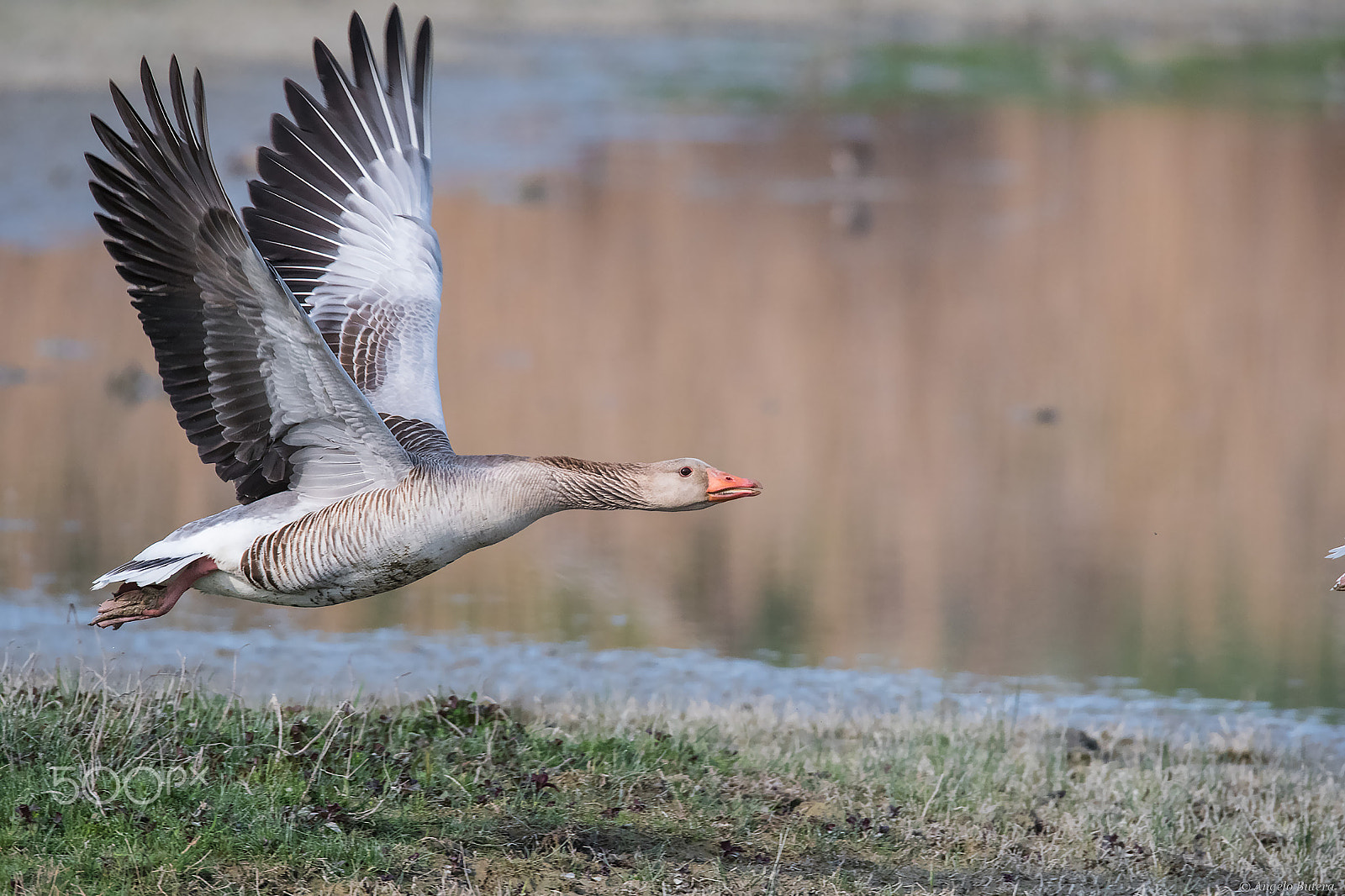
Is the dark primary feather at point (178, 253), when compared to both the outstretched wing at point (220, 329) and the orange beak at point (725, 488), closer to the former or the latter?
the outstretched wing at point (220, 329)

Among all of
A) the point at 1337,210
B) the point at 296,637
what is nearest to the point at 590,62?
the point at 1337,210

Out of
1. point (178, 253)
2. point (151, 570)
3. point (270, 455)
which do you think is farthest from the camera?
point (270, 455)

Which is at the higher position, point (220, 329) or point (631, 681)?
point (220, 329)

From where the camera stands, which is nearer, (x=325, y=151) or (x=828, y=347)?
(x=325, y=151)

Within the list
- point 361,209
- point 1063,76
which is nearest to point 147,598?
point 361,209

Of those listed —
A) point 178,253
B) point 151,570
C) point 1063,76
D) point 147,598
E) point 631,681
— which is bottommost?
point 631,681

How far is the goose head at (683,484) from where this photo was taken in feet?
20.1

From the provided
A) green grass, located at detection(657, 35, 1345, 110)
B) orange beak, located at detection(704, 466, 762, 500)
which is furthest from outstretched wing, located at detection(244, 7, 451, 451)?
green grass, located at detection(657, 35, 1345, 110)

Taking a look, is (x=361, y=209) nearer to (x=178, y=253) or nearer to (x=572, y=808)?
(x=178, y=253)

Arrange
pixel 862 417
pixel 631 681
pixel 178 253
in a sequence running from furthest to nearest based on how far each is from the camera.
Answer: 1. pixel 862 417
2. pixel 631 681
3. pixel 178 253

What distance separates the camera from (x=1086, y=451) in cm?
1545

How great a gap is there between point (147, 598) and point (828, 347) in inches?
526

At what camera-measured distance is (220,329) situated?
610 cm

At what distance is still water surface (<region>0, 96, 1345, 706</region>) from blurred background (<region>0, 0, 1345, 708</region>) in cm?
5
